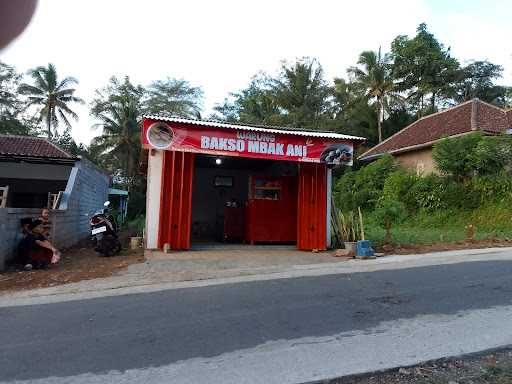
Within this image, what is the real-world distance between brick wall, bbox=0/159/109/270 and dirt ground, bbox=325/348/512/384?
772cm

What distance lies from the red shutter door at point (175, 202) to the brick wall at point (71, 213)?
3105mm

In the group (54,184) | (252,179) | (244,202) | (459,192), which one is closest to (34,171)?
(54,184)

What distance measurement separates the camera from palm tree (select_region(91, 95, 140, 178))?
119 ft

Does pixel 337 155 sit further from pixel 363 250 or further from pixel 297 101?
pixel 297 101

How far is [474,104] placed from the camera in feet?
74.5

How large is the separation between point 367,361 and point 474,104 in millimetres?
22659

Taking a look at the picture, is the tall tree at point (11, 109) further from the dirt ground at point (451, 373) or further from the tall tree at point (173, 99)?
the dirt ground at point (451, 373)

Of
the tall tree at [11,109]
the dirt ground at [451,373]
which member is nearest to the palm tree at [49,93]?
the tall tree at [11,109]

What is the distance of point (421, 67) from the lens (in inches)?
1294

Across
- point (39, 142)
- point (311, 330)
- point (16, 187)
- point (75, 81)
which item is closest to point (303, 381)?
point (311, 330)

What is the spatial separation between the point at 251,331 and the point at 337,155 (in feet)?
22.3

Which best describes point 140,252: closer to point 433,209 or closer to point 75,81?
point 433,209

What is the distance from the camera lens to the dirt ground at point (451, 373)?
11.2 feet

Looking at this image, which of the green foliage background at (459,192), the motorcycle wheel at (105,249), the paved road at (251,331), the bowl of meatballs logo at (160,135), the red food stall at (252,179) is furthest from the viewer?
the green foliage background at (459,192)
